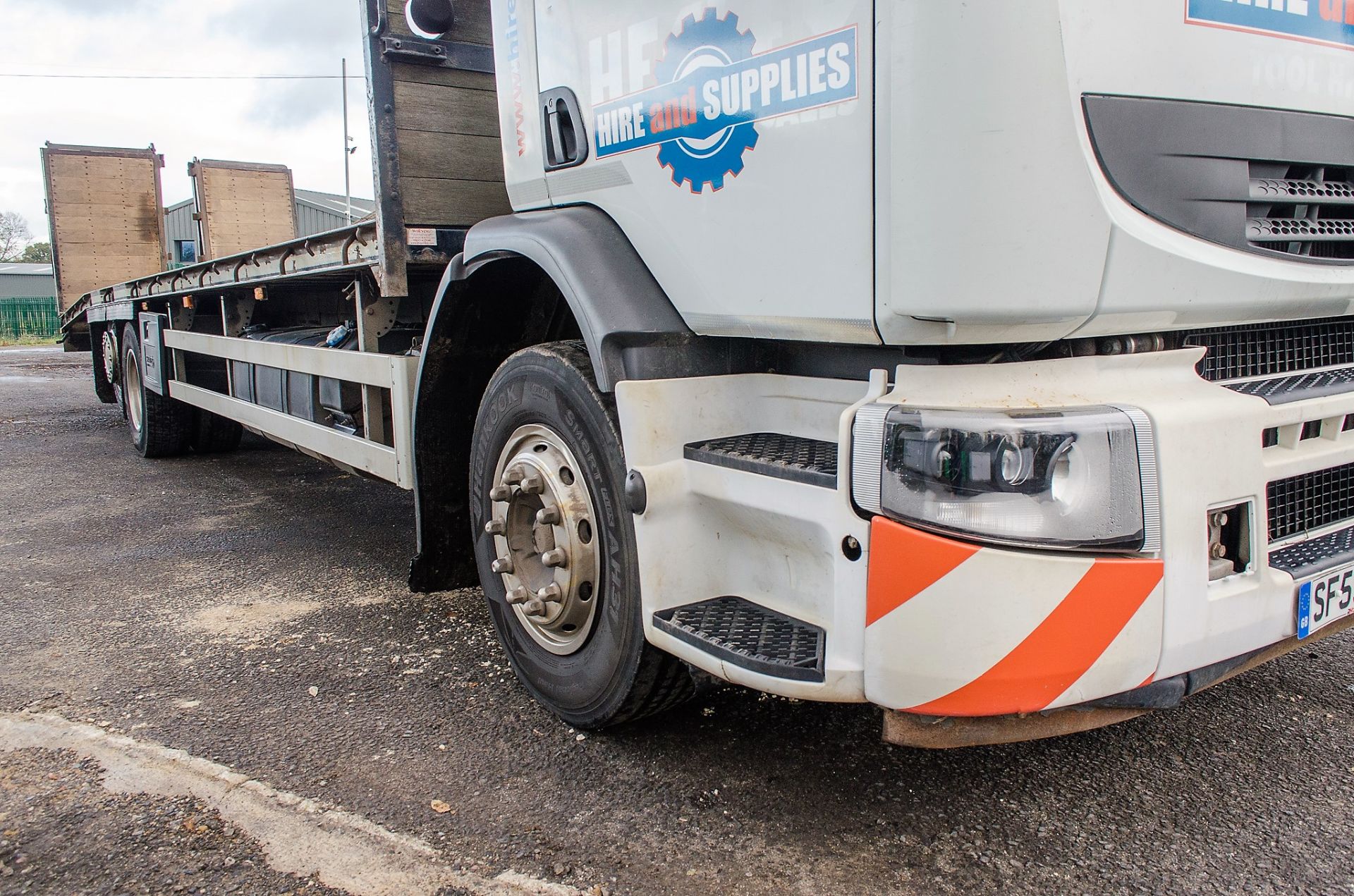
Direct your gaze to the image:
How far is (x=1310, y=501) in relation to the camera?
2170mm

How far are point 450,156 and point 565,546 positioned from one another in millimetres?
1786

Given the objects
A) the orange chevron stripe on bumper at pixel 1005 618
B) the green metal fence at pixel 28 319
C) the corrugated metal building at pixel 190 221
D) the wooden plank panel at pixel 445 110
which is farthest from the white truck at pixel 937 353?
the green metal fence at pixel 28 319

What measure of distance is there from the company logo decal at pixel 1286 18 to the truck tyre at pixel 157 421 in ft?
24.7

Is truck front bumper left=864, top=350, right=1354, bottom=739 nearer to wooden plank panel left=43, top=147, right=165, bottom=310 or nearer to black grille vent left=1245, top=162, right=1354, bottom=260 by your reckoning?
black grille vent left=1245, top=162, right=1354, bottom=260

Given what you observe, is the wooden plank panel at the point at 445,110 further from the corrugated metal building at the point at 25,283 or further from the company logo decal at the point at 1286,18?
the corrugated metal building at the point at 25,283

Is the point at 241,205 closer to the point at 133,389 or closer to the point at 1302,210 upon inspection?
the point at 133,389

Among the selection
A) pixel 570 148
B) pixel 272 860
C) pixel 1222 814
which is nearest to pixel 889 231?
pixel 570 148

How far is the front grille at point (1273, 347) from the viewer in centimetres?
209

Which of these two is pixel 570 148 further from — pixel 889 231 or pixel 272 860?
pixel 272 860

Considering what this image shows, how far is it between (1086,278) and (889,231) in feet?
1.15

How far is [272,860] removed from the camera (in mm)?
2230

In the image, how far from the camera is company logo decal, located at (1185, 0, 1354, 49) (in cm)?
182

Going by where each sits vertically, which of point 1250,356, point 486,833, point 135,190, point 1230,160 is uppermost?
point 135,190

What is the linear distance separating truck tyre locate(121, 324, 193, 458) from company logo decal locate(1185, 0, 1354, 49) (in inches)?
296
